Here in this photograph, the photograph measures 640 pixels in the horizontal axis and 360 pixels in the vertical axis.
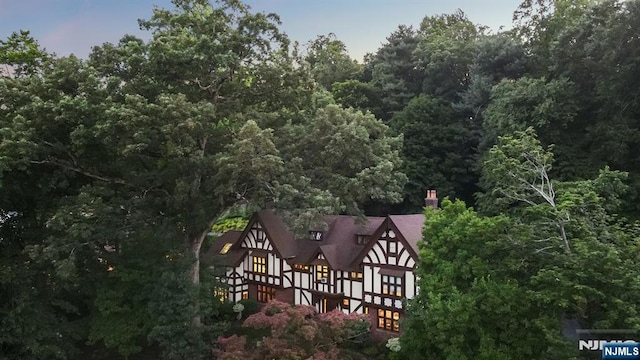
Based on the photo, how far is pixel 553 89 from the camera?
2430 centimetres

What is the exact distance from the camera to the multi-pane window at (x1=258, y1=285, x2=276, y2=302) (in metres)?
25.0

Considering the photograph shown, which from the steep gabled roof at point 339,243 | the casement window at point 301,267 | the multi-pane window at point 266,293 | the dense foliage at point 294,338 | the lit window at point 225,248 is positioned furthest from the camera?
the lit window at point 225,248

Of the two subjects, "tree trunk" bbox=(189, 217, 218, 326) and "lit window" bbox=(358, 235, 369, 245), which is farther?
"lit window" bbox=(358, 235, 369, 245)

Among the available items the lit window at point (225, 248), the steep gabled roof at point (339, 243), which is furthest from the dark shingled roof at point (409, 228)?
the lit window at point (225, 248)

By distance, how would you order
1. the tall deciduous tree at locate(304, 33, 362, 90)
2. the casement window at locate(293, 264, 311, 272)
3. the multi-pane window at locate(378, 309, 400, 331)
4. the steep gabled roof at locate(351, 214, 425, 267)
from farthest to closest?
the tall deciduous tree at locate(304, 33, 362, 90), the casement window at locate(293, 264, 311, 272), the multi-pane window at locate(378, 309, 400, 331), the steep gabled roof at locate(351, 214, 425, 267)

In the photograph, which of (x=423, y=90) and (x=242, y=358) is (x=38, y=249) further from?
(x=423, y=90)

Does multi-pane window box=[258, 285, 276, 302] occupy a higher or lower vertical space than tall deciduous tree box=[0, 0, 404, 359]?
lower

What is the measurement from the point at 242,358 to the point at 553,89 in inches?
765

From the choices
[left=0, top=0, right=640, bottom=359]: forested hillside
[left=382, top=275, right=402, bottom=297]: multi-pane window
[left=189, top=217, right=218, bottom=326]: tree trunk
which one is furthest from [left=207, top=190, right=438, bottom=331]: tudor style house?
[left=0, top=0, right=640, bottom=359]: forested hillside

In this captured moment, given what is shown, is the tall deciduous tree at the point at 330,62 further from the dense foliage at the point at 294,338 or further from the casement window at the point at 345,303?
the dense foliage at the point at 294,338

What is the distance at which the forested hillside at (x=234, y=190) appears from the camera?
12594 millimetres

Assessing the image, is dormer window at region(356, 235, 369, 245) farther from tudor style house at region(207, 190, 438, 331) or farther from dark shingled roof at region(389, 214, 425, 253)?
dark shingled roof at region(389, 214, 425, 253)

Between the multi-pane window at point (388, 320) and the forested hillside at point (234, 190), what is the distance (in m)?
4.94

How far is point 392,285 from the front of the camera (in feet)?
68.0
